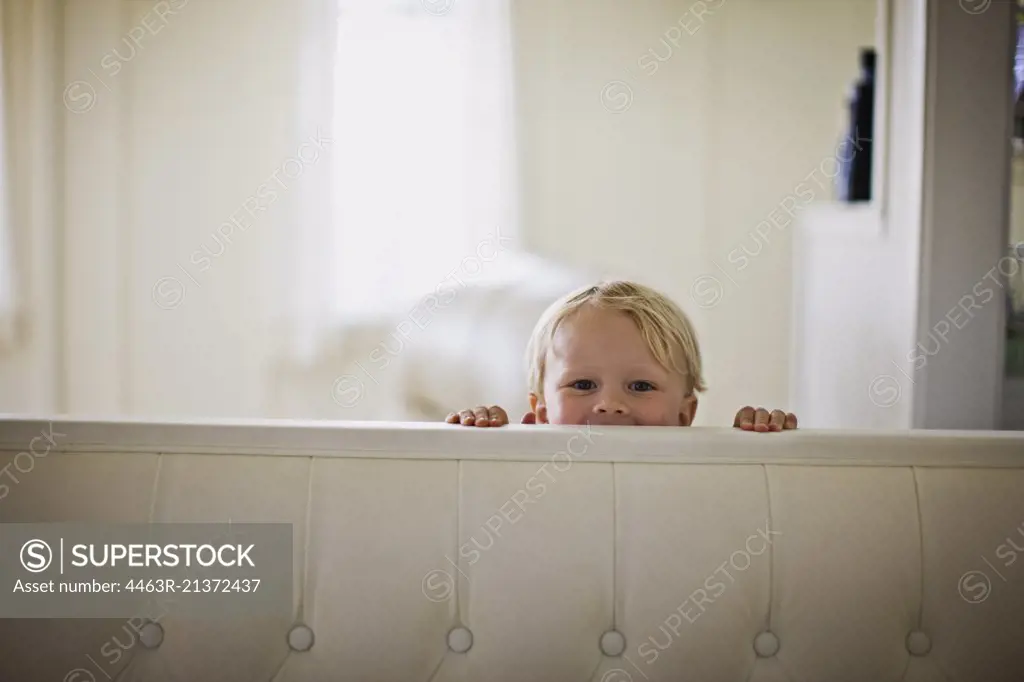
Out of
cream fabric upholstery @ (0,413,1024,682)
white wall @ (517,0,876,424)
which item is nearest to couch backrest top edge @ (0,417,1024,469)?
cream fabric upholstery @ (0,413,1024,682)

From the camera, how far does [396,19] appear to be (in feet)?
12.0

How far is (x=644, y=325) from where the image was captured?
4.78ft

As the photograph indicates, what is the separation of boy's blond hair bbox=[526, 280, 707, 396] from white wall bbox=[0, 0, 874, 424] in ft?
7.70

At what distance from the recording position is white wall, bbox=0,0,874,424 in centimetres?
360

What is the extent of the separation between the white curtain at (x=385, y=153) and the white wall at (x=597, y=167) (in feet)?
0.44

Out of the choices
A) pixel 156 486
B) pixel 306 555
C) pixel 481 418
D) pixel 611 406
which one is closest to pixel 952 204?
pixel 611 406

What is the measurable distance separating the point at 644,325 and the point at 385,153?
2435 mm

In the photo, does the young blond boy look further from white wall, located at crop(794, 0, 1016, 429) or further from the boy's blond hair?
white wall, located at crop(794, 0, 1016, 429)

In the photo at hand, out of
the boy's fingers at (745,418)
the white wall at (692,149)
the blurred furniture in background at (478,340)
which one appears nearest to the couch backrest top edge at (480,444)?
the boy's fingers at (745,418)

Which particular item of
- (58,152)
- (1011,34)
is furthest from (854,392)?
(58,152)

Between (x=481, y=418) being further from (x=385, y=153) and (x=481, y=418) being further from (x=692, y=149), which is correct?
(x=692, y=149)

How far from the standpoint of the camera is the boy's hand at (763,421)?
1206 mm

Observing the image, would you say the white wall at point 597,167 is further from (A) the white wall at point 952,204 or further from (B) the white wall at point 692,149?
(A) the white wall at point 952,204

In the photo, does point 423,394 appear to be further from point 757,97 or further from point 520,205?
point 757,97
